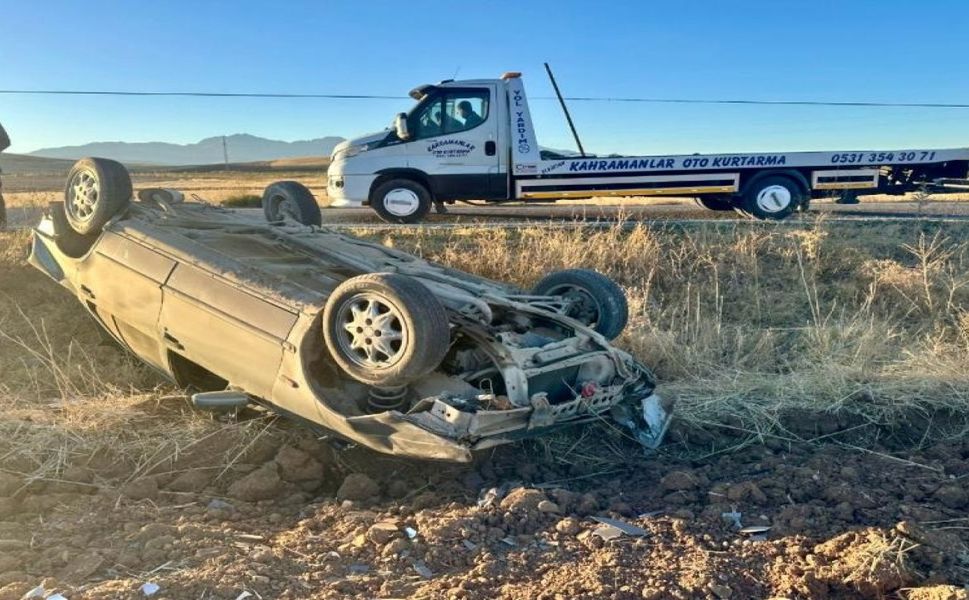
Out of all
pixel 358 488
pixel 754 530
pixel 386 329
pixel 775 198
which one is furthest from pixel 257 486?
pixel 775 198

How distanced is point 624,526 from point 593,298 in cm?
197

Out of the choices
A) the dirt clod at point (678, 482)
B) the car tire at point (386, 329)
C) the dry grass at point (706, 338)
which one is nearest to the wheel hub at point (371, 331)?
the car tire at point (386, 329)

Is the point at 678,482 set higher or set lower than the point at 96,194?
lower

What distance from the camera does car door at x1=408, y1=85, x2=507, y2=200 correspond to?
457 inches

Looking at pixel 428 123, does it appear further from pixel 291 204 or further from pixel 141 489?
pixel 141 489

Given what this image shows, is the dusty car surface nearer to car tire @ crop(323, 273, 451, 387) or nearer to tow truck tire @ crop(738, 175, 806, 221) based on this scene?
car tire @ crop(323, 273, 451, 387)

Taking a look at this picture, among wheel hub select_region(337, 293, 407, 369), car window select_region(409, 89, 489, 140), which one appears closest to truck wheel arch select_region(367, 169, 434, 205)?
car window select_region(409, 89, 489, 140)

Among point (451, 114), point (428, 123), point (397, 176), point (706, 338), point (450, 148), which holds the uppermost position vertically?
point (451, 114)

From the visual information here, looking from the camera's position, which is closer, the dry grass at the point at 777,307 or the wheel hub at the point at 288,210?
the dry grass at the point at 777,307

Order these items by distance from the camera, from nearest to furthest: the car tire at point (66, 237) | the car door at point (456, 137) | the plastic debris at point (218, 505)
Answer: the plastic debris at point (218, 505) → the car tire at point (66, 237) → the car door at point (456, 137)

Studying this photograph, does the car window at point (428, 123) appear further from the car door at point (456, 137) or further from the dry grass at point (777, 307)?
the dry grass at point (777, 307)

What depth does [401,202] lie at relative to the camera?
38.9ft

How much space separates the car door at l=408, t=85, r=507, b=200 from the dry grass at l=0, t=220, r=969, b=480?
2.27 meters

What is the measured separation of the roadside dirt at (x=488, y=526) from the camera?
10.3 feet
